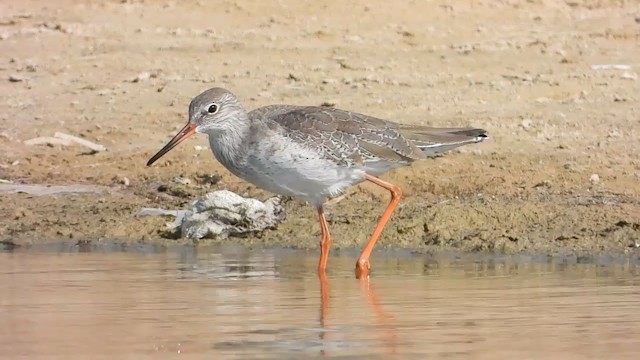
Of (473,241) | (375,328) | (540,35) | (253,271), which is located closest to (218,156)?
(253,271)

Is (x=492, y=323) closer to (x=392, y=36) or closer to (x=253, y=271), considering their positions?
(x=253, y=271)

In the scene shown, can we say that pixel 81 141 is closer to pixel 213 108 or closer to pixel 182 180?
pixel 182 180

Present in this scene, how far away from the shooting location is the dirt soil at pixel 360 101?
35.6 feet

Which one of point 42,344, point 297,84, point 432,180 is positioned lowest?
point 42,344

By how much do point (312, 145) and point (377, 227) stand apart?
849 mm

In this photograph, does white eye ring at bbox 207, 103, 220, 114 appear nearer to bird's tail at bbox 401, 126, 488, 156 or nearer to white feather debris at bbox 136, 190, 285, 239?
white feather debris at bbox 136, 190, 285, 239

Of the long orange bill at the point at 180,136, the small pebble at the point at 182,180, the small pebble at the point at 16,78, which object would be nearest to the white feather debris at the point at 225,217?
the long orange bill at the point at 180,136

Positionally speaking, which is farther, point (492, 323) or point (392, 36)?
point (392, 36)

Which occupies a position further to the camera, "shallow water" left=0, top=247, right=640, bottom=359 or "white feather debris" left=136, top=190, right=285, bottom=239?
"white feather debris" left=136, top=190, right=285, bottom=239

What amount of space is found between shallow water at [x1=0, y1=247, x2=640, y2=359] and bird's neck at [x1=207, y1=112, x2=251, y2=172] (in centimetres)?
70

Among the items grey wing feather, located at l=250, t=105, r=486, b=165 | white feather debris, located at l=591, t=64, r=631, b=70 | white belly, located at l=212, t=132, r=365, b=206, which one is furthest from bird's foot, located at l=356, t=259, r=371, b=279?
white feather debris, located at l=591, t=64, r=631, b=70

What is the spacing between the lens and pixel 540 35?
14992 millimetres

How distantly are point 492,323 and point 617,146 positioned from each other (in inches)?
204

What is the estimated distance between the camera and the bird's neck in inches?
392
